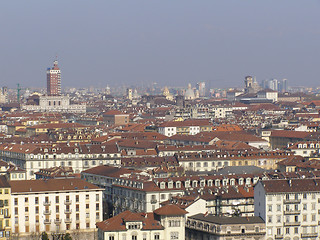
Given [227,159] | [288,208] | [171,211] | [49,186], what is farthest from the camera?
[227,159]

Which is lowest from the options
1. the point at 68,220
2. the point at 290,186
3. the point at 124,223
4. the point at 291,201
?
the point at 68,220

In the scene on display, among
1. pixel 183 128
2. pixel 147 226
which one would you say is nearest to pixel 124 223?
pixel 147 226

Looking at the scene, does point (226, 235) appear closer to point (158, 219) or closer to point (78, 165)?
point (158, 219)

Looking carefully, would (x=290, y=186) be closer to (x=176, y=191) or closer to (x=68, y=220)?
(x=176, y=191)

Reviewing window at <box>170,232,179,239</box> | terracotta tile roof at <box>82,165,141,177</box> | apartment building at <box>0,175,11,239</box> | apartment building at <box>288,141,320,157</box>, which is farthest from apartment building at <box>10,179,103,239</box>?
apartment building at <box>288,141,320,157</box>

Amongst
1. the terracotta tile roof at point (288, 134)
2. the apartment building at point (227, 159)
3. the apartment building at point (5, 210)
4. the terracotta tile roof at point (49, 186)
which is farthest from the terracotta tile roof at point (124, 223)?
the terracotta tile roof at point (288, 134)

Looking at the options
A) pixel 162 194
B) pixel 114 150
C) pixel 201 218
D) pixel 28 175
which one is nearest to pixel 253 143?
pixel 114 150

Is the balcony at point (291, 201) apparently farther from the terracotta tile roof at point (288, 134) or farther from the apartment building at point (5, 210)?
the terracotta tile roof at point (288, 134)
